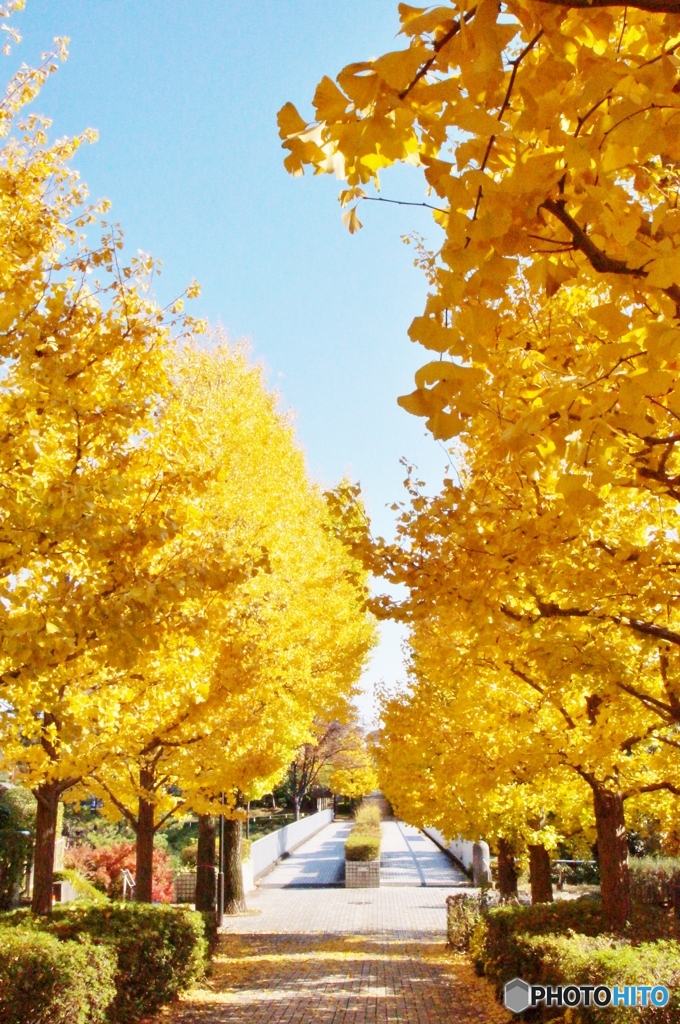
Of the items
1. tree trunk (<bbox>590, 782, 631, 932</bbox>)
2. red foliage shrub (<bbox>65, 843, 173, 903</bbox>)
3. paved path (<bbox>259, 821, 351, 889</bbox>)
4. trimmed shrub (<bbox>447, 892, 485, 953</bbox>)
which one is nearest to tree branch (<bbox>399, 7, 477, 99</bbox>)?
tree trunk (<bbox>590, 782, 631, 932</bbox>)

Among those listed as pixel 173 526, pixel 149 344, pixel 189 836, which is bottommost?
pixel 189 836

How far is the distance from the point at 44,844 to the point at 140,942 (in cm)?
156

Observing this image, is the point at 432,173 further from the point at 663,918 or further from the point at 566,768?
the point at 663,918

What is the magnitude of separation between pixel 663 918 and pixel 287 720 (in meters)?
5.80

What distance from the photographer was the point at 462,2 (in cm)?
176

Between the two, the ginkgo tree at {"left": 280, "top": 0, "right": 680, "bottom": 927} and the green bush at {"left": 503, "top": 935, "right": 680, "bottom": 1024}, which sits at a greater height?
the ginkgo tree at {"left": 280, "top": 0, "right": 680, "bottom": 927}

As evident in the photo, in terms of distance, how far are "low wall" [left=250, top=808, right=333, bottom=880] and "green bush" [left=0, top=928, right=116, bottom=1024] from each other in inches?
640

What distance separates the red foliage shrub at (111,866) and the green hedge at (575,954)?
954 centimetres

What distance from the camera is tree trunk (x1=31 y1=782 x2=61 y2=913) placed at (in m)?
8.93

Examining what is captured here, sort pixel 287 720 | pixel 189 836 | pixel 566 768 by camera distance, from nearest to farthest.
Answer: pixel 566 768, pixel 287 720, pixel 189 836

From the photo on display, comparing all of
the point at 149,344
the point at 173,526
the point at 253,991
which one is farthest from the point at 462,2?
the point at 253,991

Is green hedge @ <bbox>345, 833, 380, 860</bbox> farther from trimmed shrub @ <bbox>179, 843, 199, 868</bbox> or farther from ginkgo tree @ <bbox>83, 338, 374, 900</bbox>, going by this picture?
ginkgo tree @ <bbox>83, 338, 374, 900</bbox>

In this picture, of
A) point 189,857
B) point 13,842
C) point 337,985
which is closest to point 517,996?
point 337,985

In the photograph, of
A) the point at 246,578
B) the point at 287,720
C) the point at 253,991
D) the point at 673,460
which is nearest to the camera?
the point at 673,460
